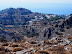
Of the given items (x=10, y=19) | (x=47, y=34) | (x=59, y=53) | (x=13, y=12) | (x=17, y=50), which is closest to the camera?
(x=59, y=53)

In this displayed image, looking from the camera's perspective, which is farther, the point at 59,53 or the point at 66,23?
the point at 66,23

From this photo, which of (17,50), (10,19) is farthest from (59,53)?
(10,19)

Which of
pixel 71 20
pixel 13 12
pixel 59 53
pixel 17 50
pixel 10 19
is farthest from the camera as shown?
pixel 13 12

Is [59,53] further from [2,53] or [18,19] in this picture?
[18,19]

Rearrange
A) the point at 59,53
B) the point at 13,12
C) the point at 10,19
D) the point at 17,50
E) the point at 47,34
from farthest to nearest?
the point at 13,12 → the point at 10,19 → the point at 47,34 → the point at 17,50 → the point at 59,53

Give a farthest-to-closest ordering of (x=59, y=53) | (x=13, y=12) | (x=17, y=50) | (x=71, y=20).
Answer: (x=13, y=12)
(x=71, y=20)
(x=17, y=50)
(x=59, y=53)

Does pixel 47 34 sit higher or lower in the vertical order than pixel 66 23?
lower

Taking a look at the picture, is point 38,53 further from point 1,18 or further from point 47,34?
point 1,18

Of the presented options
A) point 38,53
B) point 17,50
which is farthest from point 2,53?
point 38,53

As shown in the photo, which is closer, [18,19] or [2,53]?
[2,53]
